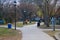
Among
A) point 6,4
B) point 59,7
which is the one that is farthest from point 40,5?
point 6,4

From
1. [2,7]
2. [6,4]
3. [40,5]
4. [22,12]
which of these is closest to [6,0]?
[6,4]

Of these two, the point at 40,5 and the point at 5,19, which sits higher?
the point at 40,5

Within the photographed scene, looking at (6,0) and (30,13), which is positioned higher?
(6,0)

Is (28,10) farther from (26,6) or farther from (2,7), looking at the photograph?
(2,7)

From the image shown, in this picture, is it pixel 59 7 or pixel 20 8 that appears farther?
pixel 20 8

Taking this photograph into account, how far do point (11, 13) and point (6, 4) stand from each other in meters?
4.13

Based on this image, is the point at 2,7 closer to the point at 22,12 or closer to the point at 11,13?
the point at 11,13

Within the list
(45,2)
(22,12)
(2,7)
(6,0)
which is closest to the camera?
(45,2)

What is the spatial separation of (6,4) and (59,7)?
70.6ft

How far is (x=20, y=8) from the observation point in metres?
86.9

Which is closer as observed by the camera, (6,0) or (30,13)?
(6,0)

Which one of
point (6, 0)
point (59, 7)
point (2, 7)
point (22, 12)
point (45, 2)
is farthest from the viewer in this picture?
point (22, 12)

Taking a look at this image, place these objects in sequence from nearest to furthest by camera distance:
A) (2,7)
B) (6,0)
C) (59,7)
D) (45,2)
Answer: (45,2) → (59,7) → (2,7) → (6,0)

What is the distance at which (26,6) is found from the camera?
285 feet
